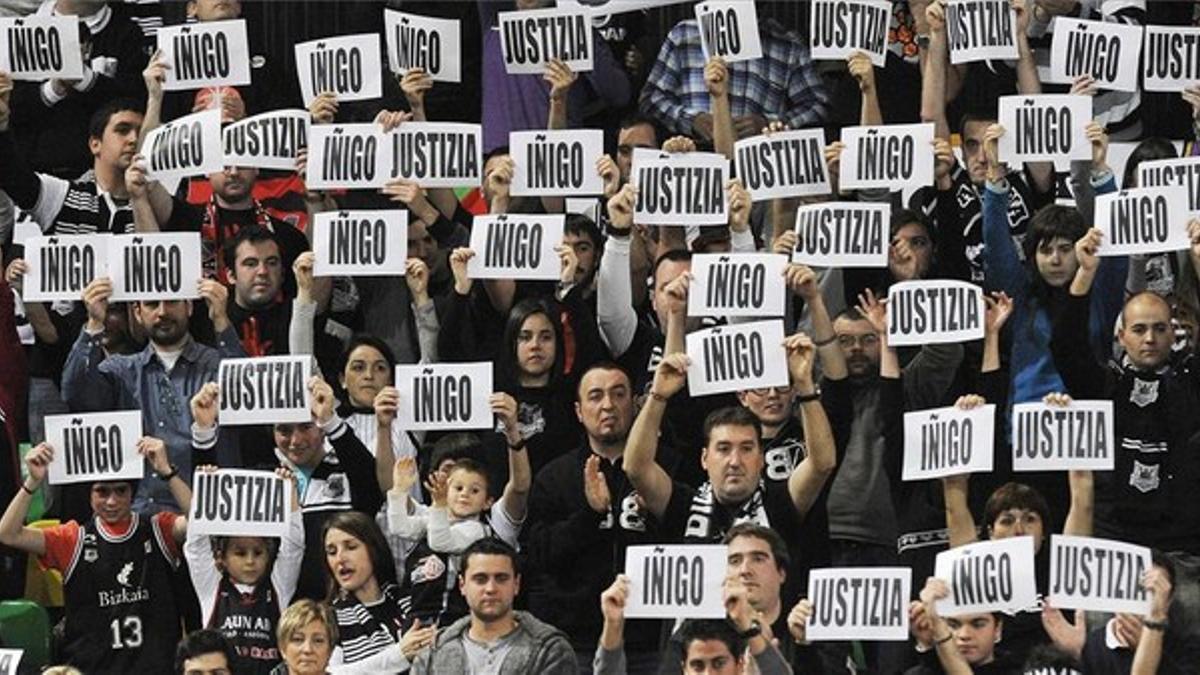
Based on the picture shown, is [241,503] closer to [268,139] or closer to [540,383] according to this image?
[540,383]

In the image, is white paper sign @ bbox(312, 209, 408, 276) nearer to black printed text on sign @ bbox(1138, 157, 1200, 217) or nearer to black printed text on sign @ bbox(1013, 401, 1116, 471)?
black printed text on sign @ bbox(1013, 401, 1116, 471)

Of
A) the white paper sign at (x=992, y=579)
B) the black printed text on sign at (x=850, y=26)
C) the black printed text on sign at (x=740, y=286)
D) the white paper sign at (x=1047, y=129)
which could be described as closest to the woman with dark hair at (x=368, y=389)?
the black printed text on sign at (x=740, y=286)

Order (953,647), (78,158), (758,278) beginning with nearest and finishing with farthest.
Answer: (953,647), (758,278), (78,158)

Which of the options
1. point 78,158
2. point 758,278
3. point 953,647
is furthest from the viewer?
point 78,158

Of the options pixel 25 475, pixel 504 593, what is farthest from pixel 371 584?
pixel 25 475

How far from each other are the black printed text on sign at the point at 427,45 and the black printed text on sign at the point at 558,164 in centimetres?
66

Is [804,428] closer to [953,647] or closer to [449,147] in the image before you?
[953,647]

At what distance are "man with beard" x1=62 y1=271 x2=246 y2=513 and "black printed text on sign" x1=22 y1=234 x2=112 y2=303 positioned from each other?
11cm

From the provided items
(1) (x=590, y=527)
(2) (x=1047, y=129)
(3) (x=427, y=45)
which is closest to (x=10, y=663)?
(1) (x=590, y=527)

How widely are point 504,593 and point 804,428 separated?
130 centimetres

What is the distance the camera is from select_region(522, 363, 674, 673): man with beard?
48.5 feet

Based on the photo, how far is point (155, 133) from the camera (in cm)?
1609

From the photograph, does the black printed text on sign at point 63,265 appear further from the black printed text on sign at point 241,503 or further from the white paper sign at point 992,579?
the white paper sign at point 992,579

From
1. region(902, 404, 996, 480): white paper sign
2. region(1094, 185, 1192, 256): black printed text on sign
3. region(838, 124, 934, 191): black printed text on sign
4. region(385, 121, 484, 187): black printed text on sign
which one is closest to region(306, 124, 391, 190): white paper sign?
region(385, 121, 484, 187): black printed text on sign
